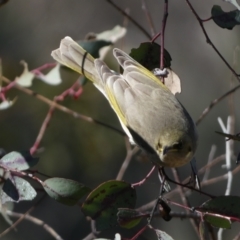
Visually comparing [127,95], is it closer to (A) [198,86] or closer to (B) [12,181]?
(B) [12,181]

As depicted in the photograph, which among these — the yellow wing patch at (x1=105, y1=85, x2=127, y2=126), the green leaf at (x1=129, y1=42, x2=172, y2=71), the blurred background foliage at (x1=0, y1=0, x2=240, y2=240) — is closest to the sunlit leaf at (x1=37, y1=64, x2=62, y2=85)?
the yellow wing patch at (x1=105, y1=85, x2=127, y2=126)

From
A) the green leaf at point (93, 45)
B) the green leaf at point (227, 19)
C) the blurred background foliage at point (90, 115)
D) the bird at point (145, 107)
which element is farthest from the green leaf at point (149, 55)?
the blurred background foliage at point (90, 115)

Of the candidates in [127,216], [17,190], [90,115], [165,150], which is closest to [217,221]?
[127,216]

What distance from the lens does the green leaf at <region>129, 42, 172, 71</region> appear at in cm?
155

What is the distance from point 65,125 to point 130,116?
7.85 feet

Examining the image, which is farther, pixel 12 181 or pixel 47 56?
pixel 47 56

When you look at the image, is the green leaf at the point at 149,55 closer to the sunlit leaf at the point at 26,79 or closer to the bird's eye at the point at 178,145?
the bird's eye at the point at 178,145

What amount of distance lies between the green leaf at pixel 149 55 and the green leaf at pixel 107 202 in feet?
1.35

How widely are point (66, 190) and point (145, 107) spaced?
0.48 metres

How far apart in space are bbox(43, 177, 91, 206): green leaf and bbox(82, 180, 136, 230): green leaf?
0.06 m

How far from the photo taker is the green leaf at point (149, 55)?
1.55 m

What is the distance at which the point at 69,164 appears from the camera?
411cm

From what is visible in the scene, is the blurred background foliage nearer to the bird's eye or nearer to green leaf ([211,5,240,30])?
the bird's eye

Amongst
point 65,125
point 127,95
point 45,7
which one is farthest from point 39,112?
point 127,95
